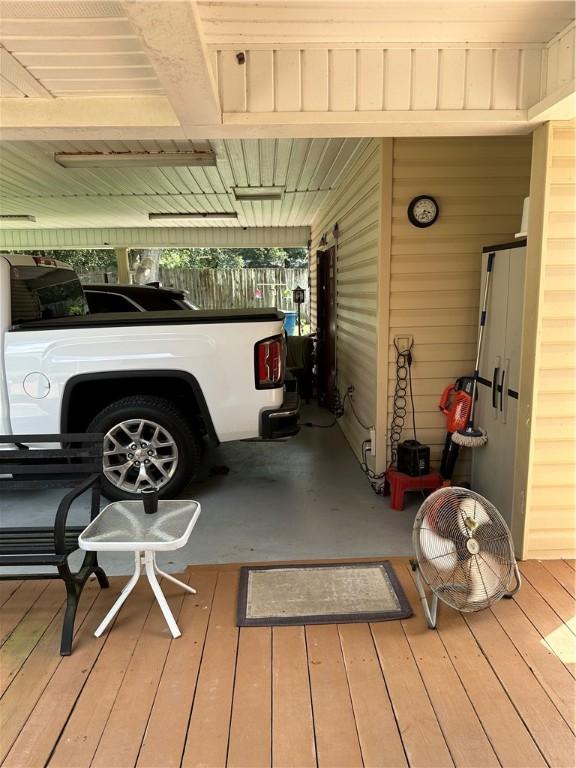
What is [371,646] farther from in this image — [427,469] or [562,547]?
[427,469]

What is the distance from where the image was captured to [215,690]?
82.6 inches

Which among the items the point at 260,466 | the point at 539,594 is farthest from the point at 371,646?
the point at 260,466

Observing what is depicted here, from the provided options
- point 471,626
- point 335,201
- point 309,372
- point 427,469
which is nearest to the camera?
point 471,626

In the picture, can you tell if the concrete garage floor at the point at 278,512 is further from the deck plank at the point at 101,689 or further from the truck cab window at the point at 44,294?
the truck cab window at the point at 44,294

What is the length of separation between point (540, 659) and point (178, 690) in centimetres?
157

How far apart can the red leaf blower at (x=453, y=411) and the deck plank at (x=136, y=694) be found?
2.25 metres

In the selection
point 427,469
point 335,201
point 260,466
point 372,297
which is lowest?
point 260,466

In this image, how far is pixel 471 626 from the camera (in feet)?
8.14

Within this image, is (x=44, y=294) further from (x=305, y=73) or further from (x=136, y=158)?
(x=305, y=73)

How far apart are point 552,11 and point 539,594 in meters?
2.83

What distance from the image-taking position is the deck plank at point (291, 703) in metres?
1.79

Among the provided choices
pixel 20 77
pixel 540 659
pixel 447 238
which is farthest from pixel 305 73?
pixel 540 659

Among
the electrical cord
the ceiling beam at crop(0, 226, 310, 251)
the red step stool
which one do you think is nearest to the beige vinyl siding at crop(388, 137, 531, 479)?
the red step stool

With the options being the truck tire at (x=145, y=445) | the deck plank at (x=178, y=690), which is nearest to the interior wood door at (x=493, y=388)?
the deck plank at (x=178, y=690)
